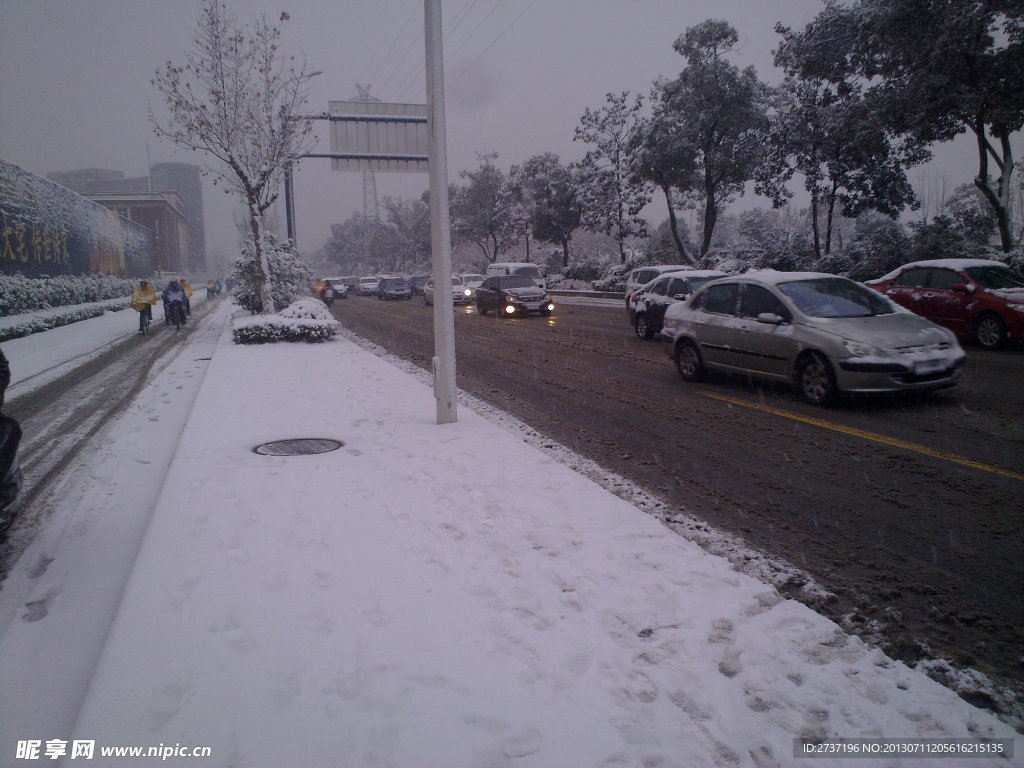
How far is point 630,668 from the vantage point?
115 inches

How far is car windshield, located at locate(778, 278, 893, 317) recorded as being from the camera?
8.19 meters

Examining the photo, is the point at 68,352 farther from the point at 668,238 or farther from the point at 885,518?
the point at 668,238

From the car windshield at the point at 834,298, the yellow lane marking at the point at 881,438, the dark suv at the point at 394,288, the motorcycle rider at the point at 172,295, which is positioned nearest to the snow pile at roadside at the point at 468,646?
the yellow lane marking at the point at 881,438

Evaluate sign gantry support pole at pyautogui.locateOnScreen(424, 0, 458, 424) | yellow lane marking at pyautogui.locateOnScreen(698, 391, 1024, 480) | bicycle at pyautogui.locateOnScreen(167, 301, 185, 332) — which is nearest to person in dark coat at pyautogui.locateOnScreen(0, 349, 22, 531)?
sign gantry support pole at pyautogui.locateOnScreen(424, 0, 458, 424)

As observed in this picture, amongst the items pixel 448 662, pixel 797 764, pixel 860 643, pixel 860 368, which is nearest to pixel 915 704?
pixel 860 643

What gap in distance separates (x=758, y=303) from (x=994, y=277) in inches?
289

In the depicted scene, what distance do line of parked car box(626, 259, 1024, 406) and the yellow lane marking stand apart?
517 mm

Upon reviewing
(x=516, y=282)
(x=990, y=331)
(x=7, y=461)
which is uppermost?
(x=516, y=282)

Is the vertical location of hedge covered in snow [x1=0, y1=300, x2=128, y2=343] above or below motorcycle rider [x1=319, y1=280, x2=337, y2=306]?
below

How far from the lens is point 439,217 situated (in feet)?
23.0

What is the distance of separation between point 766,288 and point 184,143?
17.2m

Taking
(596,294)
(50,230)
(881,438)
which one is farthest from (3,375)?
(596,294)

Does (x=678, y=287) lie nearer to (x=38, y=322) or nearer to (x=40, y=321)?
(x=38, y=322)

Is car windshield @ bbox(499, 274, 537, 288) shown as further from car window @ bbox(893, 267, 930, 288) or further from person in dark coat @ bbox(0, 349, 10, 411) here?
person in dark coat @ bbox(0, 349, 10, 411)
